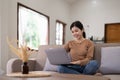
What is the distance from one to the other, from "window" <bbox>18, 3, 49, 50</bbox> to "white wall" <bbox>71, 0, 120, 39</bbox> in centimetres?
212

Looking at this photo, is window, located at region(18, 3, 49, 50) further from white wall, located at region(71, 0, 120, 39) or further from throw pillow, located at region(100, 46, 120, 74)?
white wall, located at region(71, 0, 120, 39)

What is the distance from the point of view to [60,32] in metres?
7.13

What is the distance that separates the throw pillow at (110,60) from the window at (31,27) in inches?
75.8

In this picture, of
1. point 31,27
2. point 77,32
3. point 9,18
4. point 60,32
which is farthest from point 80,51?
point 60,32

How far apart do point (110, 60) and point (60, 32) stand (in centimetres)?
455

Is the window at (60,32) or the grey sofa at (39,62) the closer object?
the grey sofa at (39,62)

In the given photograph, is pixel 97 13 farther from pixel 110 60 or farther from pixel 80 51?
pixel 80 51

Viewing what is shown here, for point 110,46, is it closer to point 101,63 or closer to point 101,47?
point 101,47

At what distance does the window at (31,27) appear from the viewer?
4.62 metres

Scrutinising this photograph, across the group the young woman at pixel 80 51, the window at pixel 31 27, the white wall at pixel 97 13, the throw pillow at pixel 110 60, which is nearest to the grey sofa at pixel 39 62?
the throw pillow at pixel 110 60

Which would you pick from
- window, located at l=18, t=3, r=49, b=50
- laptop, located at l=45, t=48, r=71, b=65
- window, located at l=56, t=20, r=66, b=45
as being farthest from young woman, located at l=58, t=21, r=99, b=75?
window, located at l=56, t=20, r=66, b=45

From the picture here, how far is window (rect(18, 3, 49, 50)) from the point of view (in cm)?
462

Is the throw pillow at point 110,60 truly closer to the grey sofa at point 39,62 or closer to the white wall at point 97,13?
the grey sofa at point 39,62

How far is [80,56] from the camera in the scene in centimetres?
256
